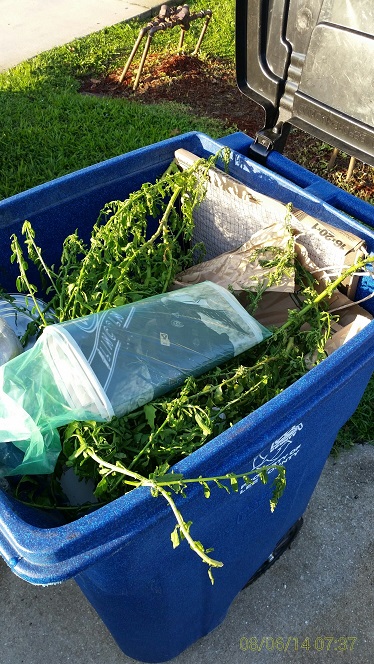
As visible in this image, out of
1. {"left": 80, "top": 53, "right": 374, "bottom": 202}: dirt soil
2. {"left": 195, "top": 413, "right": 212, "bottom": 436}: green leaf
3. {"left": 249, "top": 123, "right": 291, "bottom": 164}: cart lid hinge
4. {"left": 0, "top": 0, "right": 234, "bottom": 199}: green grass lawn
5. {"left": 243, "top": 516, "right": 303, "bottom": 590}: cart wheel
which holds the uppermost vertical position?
{"left": 249, "top": 123, "right": 291, "bottom": 164}: cart lid hinge

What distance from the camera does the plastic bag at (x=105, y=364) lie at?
1.16 metres

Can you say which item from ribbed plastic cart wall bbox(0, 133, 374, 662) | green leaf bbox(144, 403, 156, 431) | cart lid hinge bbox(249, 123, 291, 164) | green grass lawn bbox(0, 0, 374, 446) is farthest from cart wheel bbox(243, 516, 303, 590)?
green grass lawn bbox(0, 0, 374, 446)

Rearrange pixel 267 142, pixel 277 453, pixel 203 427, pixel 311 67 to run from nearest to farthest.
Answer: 1. pixel 203 427
2. pixel 277 453
3. pixel 311 67
4. pixel 267 142

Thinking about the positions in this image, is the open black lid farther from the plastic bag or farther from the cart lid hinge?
the plastic bag

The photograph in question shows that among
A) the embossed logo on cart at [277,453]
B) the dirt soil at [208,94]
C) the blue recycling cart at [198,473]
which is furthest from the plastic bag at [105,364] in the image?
the dirt soil at [208,94]

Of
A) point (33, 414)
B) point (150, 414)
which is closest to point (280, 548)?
point (150, 414)

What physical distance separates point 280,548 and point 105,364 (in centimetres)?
123

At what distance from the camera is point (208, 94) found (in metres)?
4.82

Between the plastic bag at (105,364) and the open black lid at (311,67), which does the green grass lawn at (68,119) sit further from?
the plastic bag at (105,364)

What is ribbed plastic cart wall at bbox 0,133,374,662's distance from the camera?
38.1 inches

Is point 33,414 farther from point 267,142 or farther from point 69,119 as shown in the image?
point 69,119

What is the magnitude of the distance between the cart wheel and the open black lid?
126 cm

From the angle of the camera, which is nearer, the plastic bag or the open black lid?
the plastic bag

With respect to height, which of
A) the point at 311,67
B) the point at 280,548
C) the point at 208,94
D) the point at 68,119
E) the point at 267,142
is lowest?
the point at 280,548
